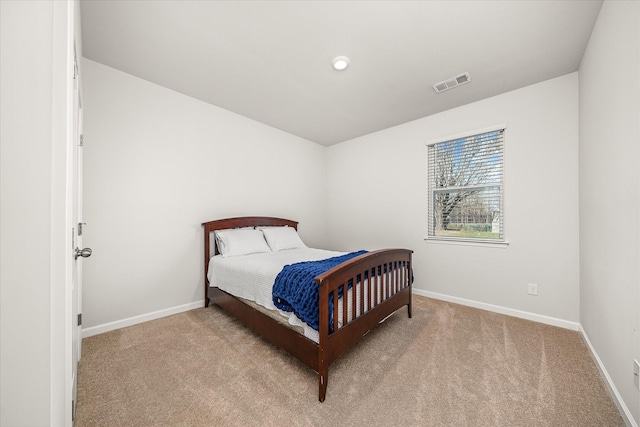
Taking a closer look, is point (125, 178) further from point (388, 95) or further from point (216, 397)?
point (388, 95)

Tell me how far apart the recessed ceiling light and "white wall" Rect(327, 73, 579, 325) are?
168 cm

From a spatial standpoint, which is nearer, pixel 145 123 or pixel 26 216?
pixel 26 216

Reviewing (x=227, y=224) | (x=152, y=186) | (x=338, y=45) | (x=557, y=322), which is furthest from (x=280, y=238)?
(x=557, y=322)

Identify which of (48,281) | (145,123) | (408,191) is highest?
(145,123)

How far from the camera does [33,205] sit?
0.75 meters

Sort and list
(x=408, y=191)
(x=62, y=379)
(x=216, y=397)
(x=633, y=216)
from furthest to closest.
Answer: (x=408, y=191) < (x=216, y=397) < (x=633, y=216) < (x=62, y=379)

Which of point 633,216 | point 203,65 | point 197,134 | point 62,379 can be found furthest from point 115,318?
point 633,216

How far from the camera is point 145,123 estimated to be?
8.59 ft

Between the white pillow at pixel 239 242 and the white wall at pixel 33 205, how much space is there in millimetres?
2050

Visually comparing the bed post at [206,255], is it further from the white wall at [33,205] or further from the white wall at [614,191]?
the white wall at [614,191]

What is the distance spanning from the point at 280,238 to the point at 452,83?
2674mm

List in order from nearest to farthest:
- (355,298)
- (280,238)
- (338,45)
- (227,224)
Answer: (355,298)
(338,45)
(227,224)
(280,238)

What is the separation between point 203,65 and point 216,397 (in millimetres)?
2703

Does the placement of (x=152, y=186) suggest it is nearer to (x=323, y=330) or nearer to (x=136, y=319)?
(x=136, y=319)
